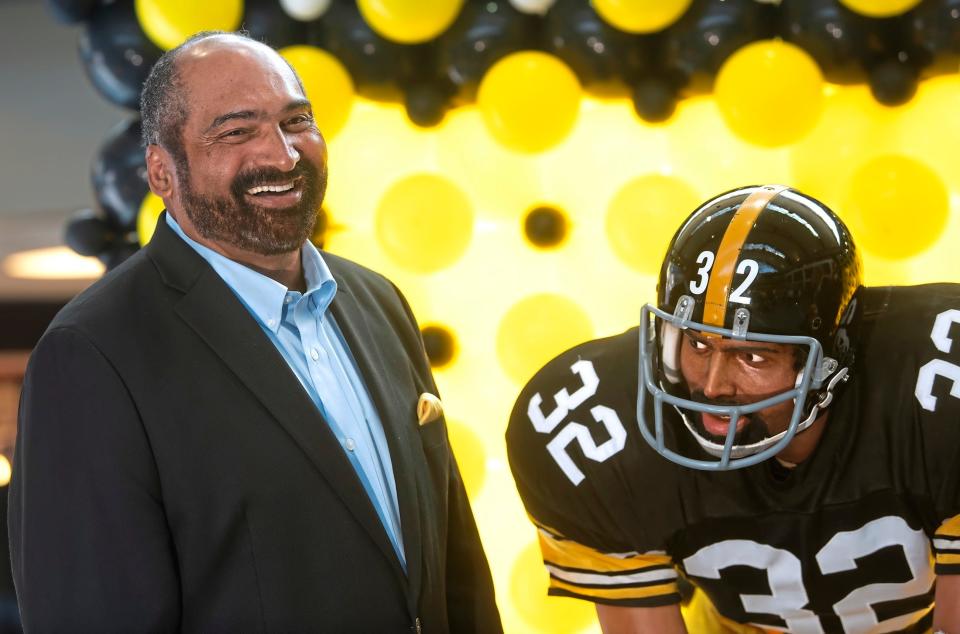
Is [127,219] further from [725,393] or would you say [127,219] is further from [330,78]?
[725,393]

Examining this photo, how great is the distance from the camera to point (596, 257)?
2264 mm

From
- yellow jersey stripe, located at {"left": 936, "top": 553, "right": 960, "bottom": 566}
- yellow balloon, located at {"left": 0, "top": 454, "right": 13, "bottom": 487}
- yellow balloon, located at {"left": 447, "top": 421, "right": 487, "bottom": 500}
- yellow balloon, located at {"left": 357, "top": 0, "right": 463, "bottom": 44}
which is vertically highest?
yellow balloon, located at {"left": 357, "top": 0, "right": 463, "bottom": 44}

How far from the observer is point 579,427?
1736 mm

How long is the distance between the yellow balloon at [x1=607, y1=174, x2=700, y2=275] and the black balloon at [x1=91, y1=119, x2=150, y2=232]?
89 centimetres

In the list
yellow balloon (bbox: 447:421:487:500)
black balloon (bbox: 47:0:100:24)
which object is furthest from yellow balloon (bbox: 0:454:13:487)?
yellow balloon (bbox: 447:421:487:500)

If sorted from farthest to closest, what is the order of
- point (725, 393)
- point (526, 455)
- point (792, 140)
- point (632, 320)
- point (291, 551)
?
point (632, 320) → point (792, 140) → point (526, 455) → point (725, 393) → point (291, 551)

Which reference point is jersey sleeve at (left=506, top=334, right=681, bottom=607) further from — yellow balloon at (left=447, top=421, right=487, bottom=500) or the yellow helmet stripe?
yellow balloon at (left=447, top=421, right=487, bottom=500)

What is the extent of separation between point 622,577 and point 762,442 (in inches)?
12.2

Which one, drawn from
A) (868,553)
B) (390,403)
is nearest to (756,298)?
(868,553)

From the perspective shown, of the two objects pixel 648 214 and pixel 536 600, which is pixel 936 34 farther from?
pixel 536 600

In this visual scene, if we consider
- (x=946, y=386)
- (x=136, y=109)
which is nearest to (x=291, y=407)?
(x=946, y=386)

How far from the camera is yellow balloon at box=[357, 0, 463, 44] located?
83.3 inches

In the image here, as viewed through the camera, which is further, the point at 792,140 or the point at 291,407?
the point at 792,140

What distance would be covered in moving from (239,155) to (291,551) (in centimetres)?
51
